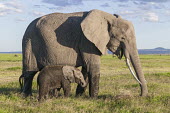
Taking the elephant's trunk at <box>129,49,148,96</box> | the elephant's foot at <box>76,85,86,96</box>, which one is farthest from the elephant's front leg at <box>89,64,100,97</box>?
the elephant's trunk at <box>129,49,148,96</box>

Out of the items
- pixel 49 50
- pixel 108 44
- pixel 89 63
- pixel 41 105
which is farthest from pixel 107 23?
pixel 41 105

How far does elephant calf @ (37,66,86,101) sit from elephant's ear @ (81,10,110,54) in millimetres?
1249

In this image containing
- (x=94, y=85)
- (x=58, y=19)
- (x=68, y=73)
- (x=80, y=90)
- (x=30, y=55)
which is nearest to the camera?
(x=68, y=73)

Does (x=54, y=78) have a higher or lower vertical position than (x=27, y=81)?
higher

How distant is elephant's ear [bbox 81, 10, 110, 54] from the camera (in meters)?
10.1

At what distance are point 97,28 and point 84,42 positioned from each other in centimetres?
68

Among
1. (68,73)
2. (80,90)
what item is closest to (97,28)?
(68,73)

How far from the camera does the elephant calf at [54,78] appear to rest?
31.8 feet

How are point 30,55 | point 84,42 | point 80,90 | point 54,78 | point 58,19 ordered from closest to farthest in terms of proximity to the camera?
1. point 54,78
2. point 84,42
3. point 58,19
4. point 30,55
5. point 80,90

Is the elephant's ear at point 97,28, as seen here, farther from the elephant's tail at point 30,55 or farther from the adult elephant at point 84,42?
the elephant's tail at point 30,55

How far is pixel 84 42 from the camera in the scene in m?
10.3

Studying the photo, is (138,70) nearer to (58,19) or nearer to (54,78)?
(54,78)

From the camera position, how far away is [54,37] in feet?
34.3

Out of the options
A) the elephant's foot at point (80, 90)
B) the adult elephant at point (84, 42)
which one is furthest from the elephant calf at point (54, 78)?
the elephant's foot at point (80, 90)
